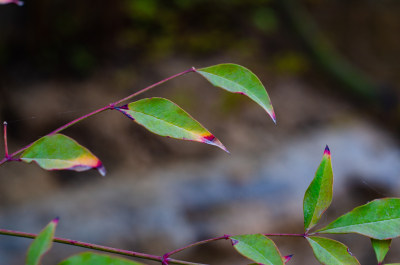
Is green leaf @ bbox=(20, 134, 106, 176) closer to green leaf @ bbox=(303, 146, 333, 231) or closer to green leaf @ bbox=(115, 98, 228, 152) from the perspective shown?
Result: green leaf @ bbox=(115, 98, 228, 152)

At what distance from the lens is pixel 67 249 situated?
1668 millimetres

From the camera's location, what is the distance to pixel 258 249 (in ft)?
1.36

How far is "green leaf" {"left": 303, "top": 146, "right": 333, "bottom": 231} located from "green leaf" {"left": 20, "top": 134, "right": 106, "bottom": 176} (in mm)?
211

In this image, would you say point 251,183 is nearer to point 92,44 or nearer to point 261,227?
point 261,227

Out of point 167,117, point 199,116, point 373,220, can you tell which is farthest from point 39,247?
point 199,116

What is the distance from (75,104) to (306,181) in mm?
1148

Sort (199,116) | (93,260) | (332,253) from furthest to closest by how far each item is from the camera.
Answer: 1. (199,116)
2. (332,253)
3. (93,260)

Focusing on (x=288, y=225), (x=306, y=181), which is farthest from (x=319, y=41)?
(x=288, y=225)

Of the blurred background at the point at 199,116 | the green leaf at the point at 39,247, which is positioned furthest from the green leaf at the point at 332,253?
the blurred background at the point at 199,116

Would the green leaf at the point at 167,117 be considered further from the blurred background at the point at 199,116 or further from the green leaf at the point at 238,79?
the blurred background at the point at 199,116

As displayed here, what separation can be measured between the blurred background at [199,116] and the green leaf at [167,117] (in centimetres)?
104

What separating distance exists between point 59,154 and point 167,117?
110 millimetres

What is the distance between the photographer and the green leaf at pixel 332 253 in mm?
423

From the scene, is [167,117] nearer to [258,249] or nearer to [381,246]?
[258,249]
